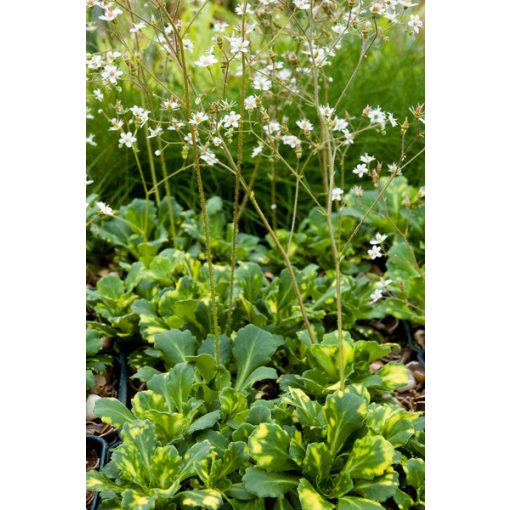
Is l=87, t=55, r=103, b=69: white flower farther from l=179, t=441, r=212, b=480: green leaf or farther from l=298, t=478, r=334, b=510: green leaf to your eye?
l=298, t=478, r=334, b=510: green leaf

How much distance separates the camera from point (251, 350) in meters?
2.16

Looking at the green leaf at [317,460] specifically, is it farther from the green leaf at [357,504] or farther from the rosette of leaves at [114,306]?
the rosette of leaves at [114,306]

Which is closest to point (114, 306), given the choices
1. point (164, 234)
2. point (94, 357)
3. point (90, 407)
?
point (94, 357)

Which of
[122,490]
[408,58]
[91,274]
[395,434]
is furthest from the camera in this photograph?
[408,58]

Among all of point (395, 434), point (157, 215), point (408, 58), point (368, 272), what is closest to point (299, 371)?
point (395, 434)

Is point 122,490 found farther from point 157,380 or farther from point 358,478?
point 358,478

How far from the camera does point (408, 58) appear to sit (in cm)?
393

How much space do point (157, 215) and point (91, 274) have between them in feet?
1.30

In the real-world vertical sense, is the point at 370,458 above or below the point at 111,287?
below

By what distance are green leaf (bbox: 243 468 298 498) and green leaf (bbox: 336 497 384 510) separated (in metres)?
0.12

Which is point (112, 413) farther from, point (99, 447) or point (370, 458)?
point (370, 458)

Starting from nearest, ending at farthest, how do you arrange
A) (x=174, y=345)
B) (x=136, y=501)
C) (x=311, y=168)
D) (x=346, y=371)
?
(x=136, y=501), (x=346, y=371), (x=174, y=345), (x=311, y=168)

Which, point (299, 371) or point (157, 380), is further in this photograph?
point (299, 371)

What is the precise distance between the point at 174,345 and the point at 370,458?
0.72 meters
